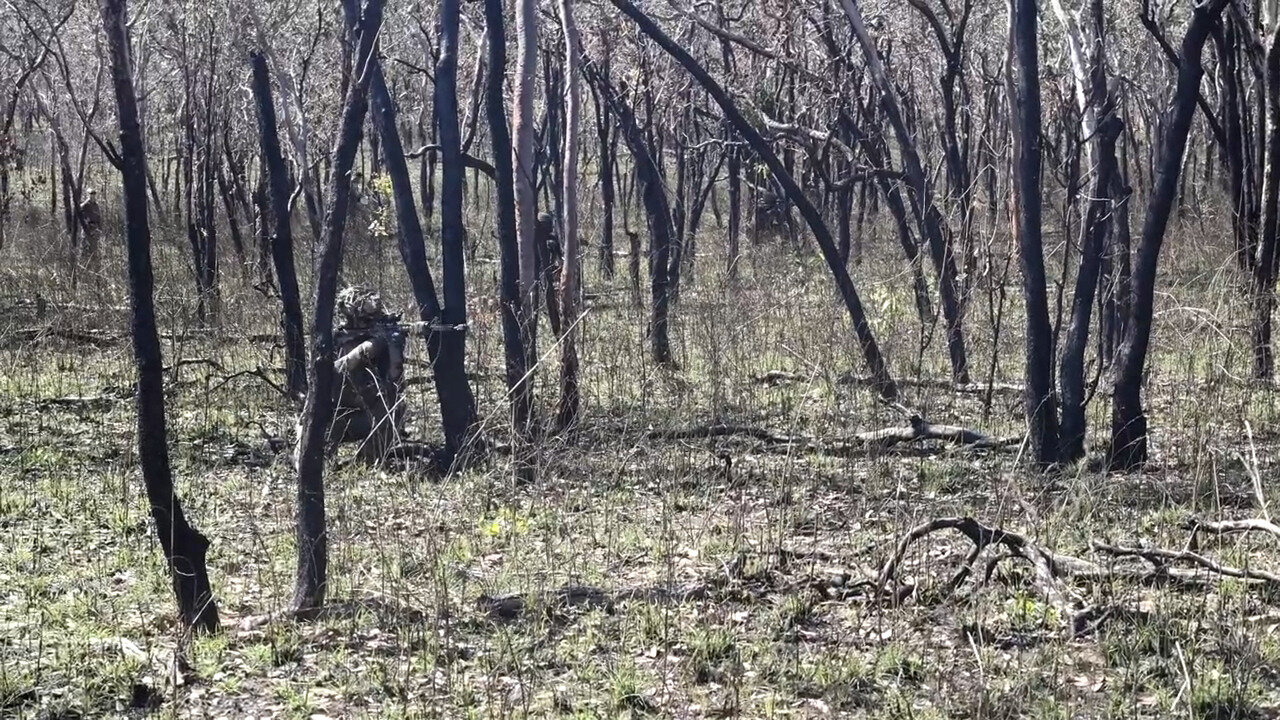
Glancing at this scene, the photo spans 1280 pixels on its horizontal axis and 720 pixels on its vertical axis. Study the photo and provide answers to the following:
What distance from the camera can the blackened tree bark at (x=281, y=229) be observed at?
669 centimetres

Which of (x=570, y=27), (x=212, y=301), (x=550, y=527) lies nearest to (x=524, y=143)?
(x=570, y=27)

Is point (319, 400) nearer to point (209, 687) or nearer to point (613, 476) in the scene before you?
point (209, 687)

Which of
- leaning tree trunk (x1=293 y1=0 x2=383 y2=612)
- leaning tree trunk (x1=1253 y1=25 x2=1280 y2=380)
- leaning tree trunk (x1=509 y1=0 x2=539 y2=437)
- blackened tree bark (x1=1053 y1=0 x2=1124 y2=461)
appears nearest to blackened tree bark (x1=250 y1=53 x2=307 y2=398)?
leaning tree trunk (x1=509 y1=0 x2=539 y2=437)

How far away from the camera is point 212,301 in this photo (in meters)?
13.6

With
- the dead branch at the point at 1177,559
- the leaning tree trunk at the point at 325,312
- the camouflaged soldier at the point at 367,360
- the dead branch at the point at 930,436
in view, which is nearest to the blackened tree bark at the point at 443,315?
the camouflaged soldier at the point at 367,360

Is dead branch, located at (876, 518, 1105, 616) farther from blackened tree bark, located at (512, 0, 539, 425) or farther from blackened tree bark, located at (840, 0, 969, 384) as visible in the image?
blackened tree bark, located at (840, 0, 969, 384)

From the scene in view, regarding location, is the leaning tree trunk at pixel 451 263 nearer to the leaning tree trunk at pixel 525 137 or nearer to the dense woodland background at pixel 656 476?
the dense woodland background at pixel 656 476

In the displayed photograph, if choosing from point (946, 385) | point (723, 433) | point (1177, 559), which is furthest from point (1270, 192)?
point (1177, 559)

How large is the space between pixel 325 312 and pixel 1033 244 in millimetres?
3947

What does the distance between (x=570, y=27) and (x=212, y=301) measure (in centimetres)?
A: 579

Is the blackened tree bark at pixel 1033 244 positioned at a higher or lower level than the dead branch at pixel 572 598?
higher

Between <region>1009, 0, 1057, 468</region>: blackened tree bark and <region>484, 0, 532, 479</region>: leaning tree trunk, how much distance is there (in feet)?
8.83

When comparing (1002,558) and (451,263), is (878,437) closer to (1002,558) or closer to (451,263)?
(451,263)

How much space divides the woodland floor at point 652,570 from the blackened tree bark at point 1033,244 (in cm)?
34
